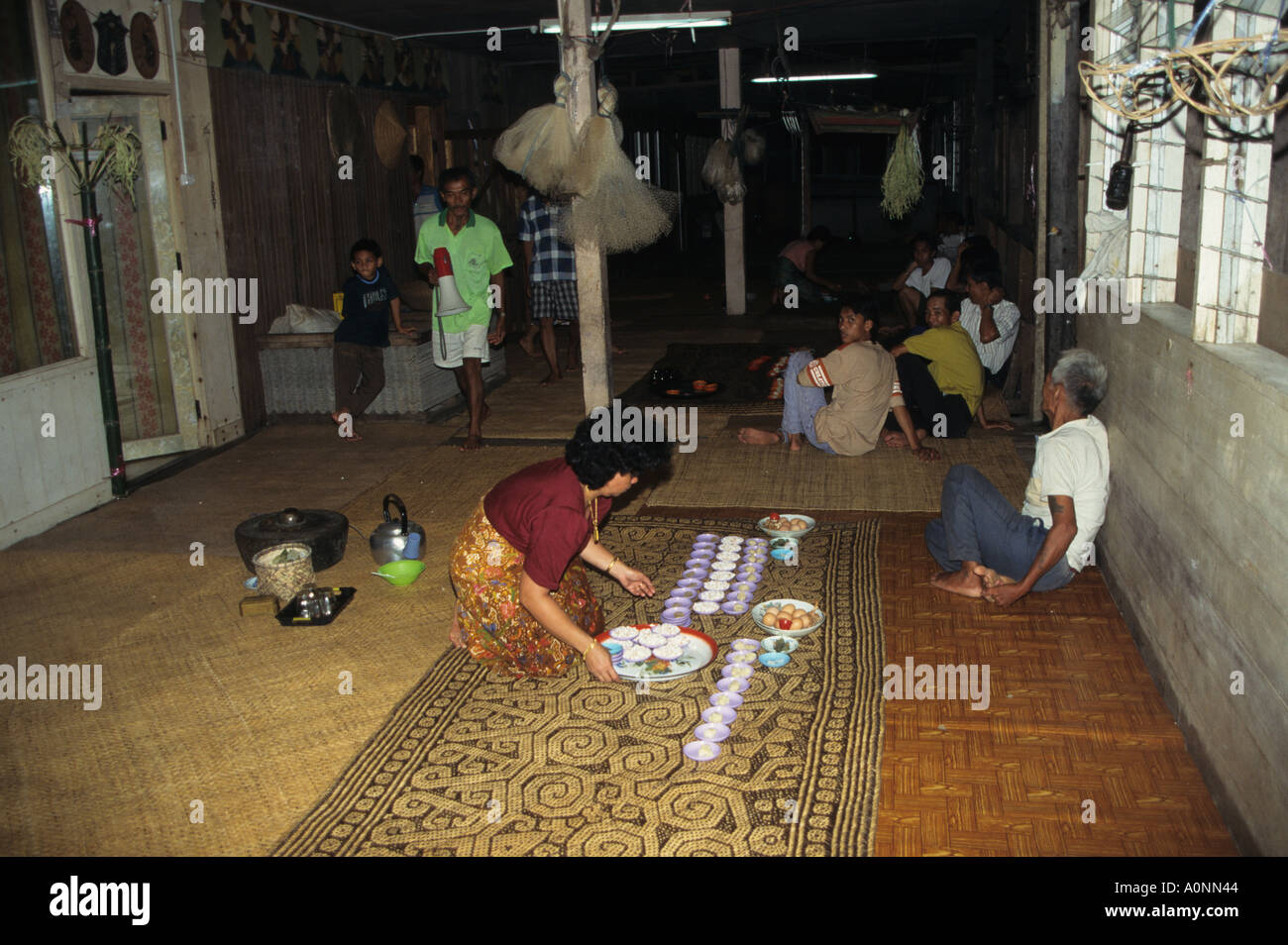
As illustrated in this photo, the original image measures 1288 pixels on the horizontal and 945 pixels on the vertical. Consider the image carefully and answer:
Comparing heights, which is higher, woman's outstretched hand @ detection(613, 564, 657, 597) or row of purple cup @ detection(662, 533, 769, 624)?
woman's outstretched hand @ detection(613, 564, 657, 597)

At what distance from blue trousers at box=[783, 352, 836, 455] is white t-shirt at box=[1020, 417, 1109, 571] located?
2377 millimetres

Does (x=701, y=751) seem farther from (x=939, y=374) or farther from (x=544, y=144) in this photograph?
(x=939, y=374)

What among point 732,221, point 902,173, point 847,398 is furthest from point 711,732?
point 902,173

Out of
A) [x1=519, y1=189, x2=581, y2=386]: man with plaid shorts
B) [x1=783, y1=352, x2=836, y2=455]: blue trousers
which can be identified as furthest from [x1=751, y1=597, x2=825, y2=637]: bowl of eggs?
[x1=519, y1=189, x2=581, y2=386]: man with plaid shorts

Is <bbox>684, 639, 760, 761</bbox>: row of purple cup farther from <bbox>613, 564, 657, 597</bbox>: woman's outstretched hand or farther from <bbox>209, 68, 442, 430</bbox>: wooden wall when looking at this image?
→ <bbox>209, 68, 442, 430</bbox>: wooden wall

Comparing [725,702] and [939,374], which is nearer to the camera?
[725,702]

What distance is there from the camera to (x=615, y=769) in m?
3.29

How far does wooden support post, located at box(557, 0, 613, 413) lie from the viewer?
230 inches

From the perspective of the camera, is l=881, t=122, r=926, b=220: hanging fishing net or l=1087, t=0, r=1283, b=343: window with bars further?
l=881, t=122, r=926, b=220: hanging fishing net

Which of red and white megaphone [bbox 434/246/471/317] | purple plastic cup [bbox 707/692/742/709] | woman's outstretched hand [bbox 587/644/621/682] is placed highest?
red and white megaphone [bbox 434/246/471/317]

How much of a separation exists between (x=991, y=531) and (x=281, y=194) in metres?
5.90

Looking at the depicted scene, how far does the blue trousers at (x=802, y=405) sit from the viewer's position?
6590 millimetres

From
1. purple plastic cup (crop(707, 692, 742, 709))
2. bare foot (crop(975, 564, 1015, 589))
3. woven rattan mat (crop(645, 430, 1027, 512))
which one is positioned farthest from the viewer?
woven rattan mat (crop(645, 430, 1027, 512))

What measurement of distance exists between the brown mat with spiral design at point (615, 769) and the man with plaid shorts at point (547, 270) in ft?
17.1
